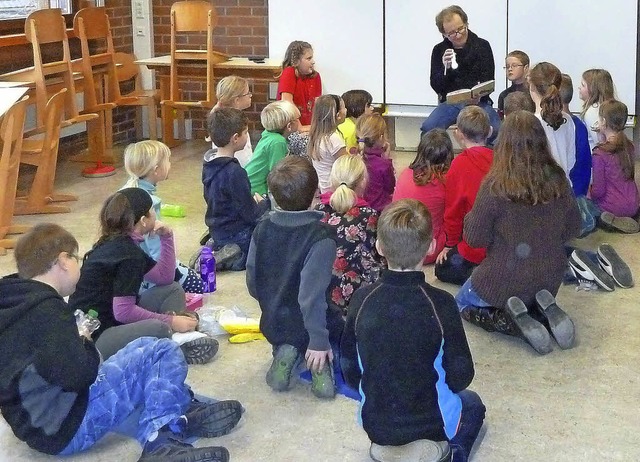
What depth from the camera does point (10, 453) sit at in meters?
2.78

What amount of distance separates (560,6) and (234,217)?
11.5 feet

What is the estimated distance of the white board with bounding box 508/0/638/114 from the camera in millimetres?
6574

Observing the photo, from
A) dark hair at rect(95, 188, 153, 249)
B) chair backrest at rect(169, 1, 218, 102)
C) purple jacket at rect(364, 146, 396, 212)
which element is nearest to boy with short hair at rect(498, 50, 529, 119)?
purple jacket at rect(364, 146, 396, 212)

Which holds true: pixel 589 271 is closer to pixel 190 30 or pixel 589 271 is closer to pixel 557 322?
pixel 557 322

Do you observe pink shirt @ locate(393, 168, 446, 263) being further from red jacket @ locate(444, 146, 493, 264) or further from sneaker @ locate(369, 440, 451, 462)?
sneaker @ locate(369, 440, 451, 462)

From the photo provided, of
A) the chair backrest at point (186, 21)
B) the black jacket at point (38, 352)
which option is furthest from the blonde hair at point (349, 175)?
the chair backrest at point (186, 21)

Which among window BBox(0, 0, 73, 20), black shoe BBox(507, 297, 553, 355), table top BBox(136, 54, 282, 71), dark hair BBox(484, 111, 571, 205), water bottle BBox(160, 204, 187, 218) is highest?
window BBox(0, 0, 73, 20)

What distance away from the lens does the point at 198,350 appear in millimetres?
3385

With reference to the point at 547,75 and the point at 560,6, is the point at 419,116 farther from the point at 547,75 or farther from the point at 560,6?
the point at 547,75

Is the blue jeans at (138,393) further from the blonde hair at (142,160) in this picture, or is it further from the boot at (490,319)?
the boot at (490,319)

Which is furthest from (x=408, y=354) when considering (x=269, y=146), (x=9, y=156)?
(x=9, y=156)

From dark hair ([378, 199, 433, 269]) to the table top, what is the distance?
4677mm

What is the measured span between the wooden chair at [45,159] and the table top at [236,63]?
5.92 feet

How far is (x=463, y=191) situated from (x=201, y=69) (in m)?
3.85
